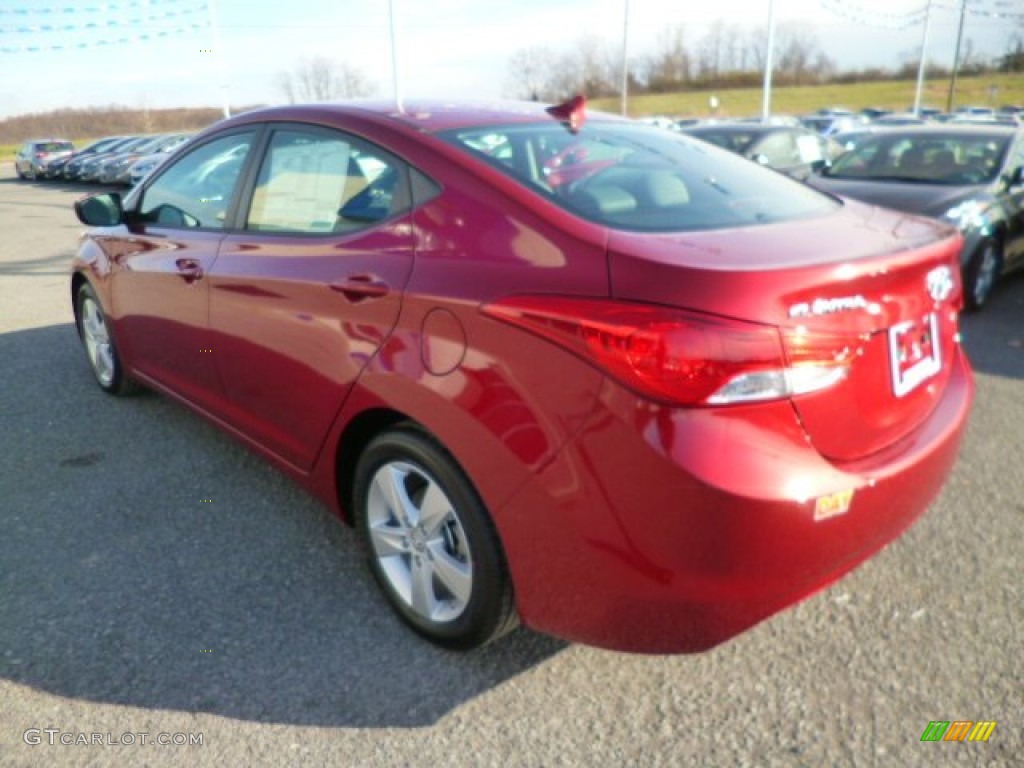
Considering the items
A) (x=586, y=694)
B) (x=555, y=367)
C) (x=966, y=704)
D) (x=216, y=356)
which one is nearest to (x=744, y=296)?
(x=555, y=367)

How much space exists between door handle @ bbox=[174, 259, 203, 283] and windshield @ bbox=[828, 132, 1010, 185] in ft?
20.4

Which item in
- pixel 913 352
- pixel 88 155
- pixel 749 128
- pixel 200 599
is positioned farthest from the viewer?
pixel 88 155

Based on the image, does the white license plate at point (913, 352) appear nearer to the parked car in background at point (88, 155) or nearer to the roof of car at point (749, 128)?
the roof of car at point (749, 128)

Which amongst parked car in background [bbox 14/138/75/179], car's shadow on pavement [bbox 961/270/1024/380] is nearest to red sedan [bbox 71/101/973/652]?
car's shadow on pavement [bbox 961/270/1024/380]

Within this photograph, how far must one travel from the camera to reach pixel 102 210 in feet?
12.9

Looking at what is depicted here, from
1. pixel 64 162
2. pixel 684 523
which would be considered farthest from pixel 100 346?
pixel 64 162

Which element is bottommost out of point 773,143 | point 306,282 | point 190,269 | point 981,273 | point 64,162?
point 64,162

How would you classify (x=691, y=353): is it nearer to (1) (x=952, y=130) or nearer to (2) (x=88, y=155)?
(1) (x=952, y=130)

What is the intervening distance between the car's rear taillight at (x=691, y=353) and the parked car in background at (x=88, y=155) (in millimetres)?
28435

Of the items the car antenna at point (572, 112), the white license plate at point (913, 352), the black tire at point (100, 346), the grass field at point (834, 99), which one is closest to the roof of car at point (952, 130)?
the car antenna at point (572, 112)

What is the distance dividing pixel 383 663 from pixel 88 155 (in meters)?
30.0

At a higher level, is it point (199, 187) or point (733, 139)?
point (199, 187)

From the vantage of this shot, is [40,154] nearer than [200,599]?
No

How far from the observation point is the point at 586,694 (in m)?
2.27
